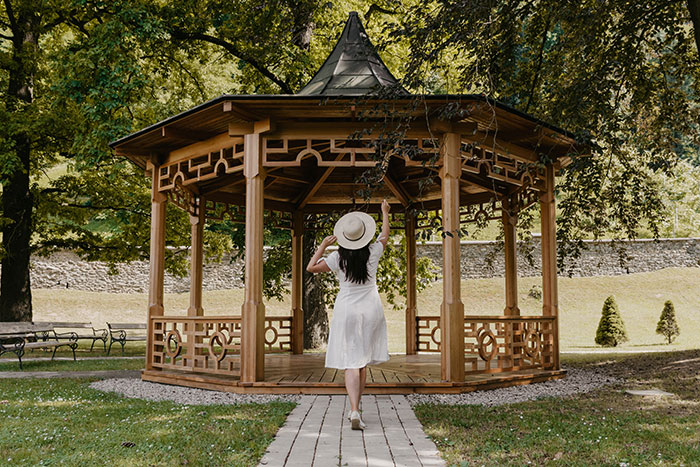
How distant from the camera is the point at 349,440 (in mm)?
5082

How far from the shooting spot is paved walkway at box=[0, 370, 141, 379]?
10455 mm

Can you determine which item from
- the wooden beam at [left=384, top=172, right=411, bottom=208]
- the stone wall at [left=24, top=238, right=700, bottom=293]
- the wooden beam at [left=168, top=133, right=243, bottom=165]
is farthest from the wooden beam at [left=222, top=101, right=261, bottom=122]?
the stone wall at [left=24, top=238, right=700, bottom=293]

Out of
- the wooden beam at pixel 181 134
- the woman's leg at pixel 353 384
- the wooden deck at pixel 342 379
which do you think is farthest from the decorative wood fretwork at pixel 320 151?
the woman's leg at pixel 353 384

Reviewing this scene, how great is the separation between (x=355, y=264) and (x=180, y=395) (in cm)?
359

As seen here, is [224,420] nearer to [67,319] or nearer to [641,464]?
[641,464]

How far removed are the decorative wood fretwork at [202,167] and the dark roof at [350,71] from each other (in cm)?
147

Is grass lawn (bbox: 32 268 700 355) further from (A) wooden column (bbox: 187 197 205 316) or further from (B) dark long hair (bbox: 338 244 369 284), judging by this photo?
(B) dark long hair (bbox: 338 244 369 284)

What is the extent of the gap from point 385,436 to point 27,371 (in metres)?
9.06

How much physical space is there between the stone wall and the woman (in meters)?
24.4

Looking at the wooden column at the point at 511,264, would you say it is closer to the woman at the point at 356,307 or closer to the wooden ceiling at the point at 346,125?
the wooden ceiling at the point at 346,125

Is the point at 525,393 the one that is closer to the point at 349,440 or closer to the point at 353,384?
the point at 353,384

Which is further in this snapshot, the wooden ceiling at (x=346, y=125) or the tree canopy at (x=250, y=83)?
the tree canopy at (x=250, y=83)

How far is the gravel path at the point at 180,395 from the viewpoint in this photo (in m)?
7.45

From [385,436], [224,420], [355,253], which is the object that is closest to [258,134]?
[355,253]
